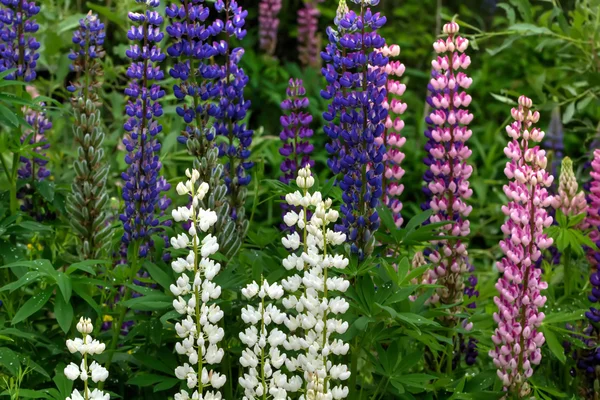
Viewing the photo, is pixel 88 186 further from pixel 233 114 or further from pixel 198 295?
pixel 198 295

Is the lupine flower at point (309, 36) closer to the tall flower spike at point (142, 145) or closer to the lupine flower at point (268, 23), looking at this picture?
the lupine flower at point (268, 23)

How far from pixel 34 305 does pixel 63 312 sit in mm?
89

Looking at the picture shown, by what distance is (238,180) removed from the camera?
3373mm

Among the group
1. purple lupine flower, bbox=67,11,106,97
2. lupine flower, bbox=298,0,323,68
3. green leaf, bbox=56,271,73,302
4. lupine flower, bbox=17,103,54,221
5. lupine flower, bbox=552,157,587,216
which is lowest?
green leaf, bbox=56,271,73,302

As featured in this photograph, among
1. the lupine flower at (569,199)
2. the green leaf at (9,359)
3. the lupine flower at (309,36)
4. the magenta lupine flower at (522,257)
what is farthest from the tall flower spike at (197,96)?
the lupine flower at (309,36)

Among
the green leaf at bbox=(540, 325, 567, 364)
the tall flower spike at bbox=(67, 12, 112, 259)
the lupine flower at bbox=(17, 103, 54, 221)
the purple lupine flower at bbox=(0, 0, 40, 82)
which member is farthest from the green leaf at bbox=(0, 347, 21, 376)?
the green leaf at bbox=(540, 325, 567, 364)

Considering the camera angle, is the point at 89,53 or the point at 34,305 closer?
A: the point at 34,305

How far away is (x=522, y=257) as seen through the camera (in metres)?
3.15

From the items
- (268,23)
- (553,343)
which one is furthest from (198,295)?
(268,23)

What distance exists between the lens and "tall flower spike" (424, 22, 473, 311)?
343 cm

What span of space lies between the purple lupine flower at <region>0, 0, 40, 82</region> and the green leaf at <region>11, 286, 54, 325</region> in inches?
33.4

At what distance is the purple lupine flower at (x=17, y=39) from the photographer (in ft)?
11.6

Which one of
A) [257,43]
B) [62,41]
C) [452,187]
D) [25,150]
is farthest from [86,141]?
[257,43]

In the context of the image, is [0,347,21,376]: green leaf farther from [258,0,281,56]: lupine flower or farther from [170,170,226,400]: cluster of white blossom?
[258,0,281,56]: lupine flower
